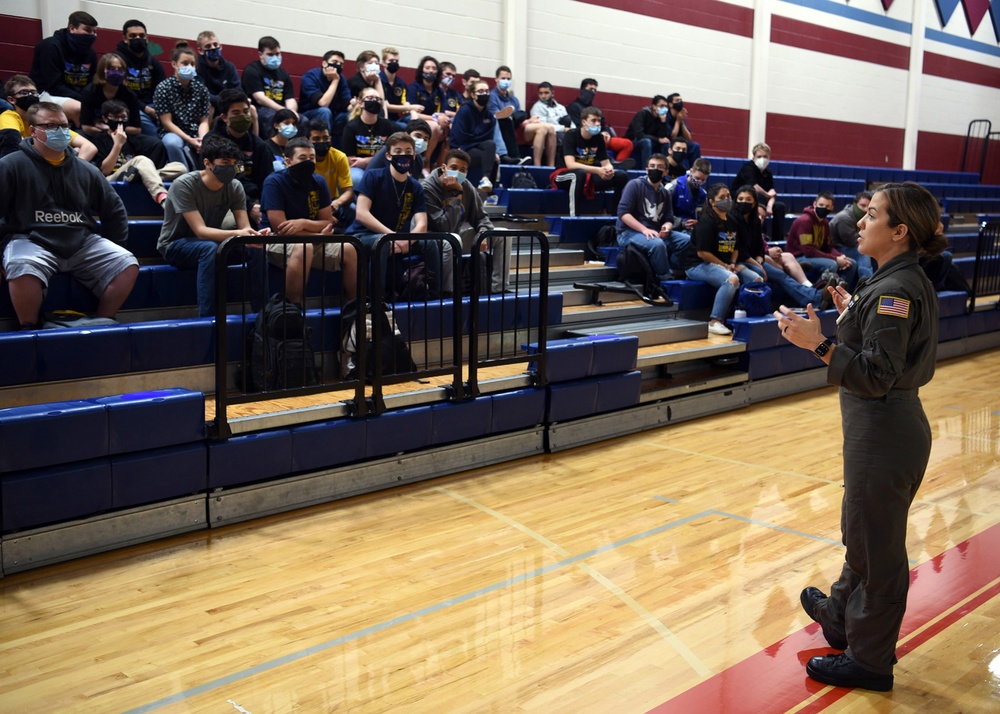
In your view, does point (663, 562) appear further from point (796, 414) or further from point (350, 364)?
point (796, 414)

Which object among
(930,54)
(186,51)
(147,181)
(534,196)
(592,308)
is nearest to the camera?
(147,181)

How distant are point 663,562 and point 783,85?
45.7 ft

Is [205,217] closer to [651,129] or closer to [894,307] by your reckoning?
[894,307]

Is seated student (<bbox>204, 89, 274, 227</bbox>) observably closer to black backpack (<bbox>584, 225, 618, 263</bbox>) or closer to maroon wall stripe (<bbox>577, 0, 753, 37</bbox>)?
black backpack (<bbox>584, 225, 618, 263</bbox>)

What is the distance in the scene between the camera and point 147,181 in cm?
645

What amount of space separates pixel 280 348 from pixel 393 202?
5.96ft

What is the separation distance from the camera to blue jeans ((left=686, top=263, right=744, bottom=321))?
8023 mm

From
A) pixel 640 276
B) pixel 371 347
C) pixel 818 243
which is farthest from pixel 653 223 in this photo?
pixel 371 347

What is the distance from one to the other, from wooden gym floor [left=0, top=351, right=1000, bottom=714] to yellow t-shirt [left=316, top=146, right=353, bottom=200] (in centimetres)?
267

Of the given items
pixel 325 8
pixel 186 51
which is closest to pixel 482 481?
pixel 186 51

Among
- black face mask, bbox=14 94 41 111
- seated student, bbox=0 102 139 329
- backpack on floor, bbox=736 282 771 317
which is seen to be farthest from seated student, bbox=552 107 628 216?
seated student, bbox=0 102 139 329

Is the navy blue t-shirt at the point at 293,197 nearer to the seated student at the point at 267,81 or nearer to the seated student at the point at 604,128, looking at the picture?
the seated student at the point at 267,81

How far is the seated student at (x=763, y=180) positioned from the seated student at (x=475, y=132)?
3258 mm

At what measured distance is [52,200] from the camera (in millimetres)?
4996
